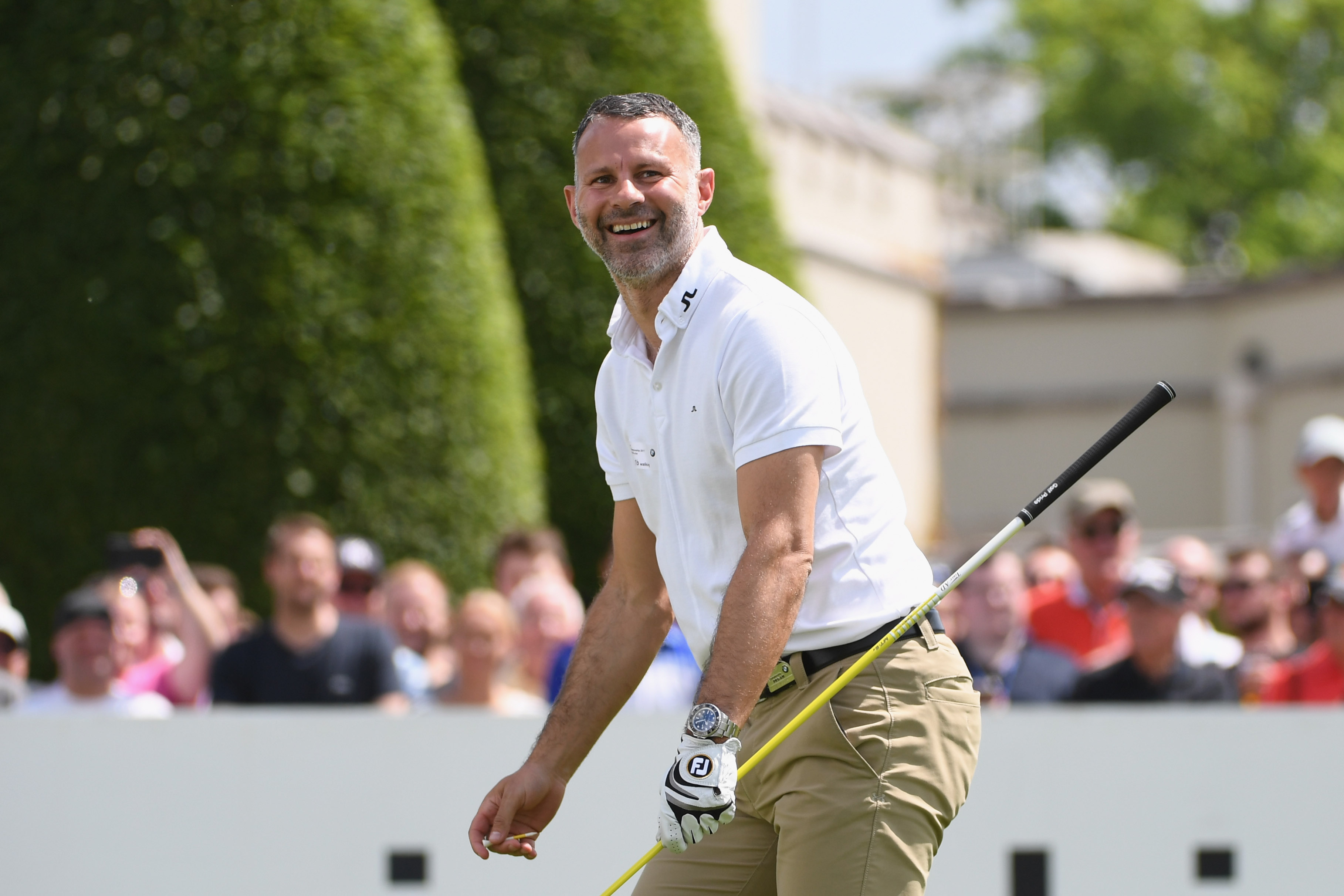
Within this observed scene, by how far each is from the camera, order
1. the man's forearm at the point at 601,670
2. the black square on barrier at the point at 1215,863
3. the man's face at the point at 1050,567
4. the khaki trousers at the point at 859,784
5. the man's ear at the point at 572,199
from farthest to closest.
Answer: the man's face at the point at 1050,567, the black square on barrier at the point at 1215,863, the man's forearm at the point at 601,670, the man's ear at the point at 572,199, the khaki trousers at the point at 859,784

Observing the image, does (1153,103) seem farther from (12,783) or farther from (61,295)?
(12,783)

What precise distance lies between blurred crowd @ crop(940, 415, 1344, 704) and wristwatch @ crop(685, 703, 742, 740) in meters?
3.46

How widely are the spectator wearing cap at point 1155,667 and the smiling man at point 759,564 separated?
9.89 ft

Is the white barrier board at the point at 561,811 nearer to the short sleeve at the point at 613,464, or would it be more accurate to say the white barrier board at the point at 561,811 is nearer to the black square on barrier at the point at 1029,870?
the black square on barrier at the point at 1029,870

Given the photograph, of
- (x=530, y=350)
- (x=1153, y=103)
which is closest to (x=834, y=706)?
(x=530, y=350)

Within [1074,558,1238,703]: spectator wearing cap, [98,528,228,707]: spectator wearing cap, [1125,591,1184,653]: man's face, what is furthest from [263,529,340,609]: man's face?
[1125,591,1184,653]: man's face

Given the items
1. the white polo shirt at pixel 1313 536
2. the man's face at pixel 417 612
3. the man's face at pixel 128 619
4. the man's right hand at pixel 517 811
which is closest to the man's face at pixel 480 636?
the man's face at pixel 417 612

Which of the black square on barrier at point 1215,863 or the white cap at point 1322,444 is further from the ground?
the white cap at point 1322,444

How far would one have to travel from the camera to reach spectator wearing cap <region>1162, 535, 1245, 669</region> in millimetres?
6742

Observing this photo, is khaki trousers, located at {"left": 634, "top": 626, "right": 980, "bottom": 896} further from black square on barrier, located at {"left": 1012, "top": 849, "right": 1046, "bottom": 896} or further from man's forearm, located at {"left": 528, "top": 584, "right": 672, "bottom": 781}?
black square on barrier, located at {"left": 1012, "top": 849, "right": 1046, "bottom": 896}

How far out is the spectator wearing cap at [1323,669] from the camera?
242 inches

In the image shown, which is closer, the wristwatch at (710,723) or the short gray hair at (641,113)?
the wristwatch at (710,723)

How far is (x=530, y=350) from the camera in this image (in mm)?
11219

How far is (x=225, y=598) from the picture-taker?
7.37 m
